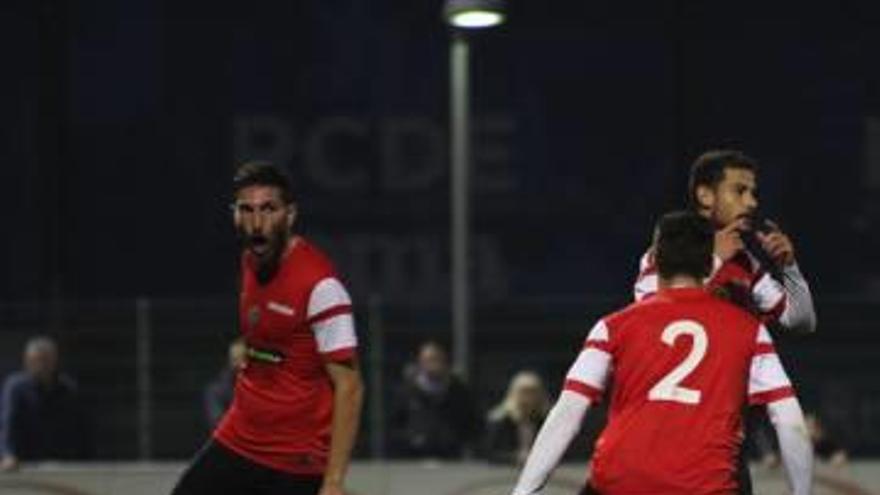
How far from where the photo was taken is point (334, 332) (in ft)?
23.7

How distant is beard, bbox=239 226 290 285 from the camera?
725 centimetres

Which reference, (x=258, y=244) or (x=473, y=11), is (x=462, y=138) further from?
(x=258, y=244)

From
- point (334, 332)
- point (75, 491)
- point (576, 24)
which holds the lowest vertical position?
point (75, 491)

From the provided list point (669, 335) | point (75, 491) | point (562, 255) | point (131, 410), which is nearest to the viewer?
point (669, 335)

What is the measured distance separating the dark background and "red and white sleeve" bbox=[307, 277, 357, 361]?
30.6ft

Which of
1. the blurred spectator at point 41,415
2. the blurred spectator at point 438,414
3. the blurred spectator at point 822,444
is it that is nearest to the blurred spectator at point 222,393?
the blurred spectator at point 41,415

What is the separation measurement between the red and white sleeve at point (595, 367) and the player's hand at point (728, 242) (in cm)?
58

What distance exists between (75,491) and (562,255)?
610 centimetres

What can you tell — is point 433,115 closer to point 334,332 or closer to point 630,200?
point 630,200

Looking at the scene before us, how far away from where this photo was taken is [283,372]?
738 cm

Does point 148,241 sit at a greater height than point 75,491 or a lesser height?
greater

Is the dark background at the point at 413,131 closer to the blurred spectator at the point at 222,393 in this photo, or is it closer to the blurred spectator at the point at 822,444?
the blurred spectator at the point at 222,393

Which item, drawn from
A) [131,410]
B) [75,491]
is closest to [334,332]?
[75,491]

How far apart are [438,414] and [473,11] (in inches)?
104
